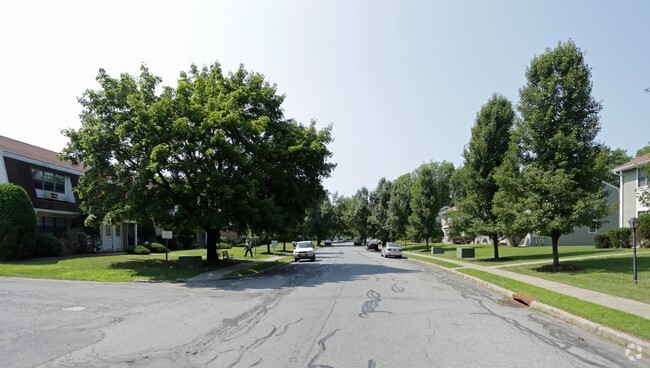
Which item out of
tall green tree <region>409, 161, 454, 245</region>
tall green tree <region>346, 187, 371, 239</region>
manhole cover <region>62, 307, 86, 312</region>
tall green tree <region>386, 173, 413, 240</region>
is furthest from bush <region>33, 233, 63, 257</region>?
tall green tree <region>346, 187, 371, 239</region>

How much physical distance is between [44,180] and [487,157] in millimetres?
28870

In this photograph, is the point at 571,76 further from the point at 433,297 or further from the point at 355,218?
the point at 355,218

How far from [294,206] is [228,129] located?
8287 mm

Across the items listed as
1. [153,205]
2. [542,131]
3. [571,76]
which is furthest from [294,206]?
[571,76]

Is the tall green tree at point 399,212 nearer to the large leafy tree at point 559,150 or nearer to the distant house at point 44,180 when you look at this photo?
the distant house at point 44,180

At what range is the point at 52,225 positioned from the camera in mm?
30453

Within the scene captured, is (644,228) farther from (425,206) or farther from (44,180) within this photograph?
(44,180)

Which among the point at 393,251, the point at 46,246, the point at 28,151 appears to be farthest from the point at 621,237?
the point at 28,151

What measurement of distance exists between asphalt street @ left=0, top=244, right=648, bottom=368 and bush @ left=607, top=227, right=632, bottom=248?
22339 millimetres

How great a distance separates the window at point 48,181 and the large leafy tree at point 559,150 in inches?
1108

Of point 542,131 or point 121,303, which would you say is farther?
point 542,131

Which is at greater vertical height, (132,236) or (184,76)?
(184,76)

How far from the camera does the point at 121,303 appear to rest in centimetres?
1258

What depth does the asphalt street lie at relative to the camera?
6.71 m
